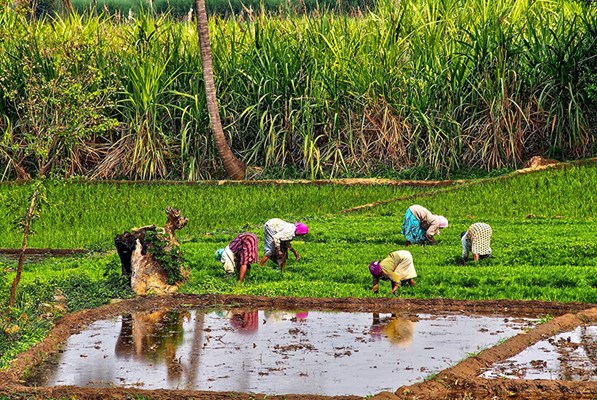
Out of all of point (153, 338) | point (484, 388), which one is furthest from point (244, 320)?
point (484, 388)

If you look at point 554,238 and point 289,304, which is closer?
point 289,304

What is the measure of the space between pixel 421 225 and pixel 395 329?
4.05 meters

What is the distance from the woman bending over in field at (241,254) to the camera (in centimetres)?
1370

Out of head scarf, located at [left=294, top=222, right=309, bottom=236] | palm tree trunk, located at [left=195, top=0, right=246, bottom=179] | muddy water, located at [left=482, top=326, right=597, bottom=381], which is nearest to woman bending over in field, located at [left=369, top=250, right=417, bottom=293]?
head scarf, located at [left=294, top=222, right=309, bottom=236]

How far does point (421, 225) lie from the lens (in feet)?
51.0

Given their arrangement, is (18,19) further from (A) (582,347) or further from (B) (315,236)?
(A) (582,347)

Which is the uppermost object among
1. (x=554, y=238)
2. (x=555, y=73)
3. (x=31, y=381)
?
(x=555, y=73)

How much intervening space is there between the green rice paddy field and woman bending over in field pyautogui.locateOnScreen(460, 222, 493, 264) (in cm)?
14

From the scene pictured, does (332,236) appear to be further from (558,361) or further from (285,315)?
(558,361)

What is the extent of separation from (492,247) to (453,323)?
337 cm

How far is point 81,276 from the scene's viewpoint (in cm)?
1386

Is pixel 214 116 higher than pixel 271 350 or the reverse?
higher

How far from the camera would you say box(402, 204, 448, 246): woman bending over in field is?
50.7 feet

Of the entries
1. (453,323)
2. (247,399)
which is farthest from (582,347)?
(247,399)
